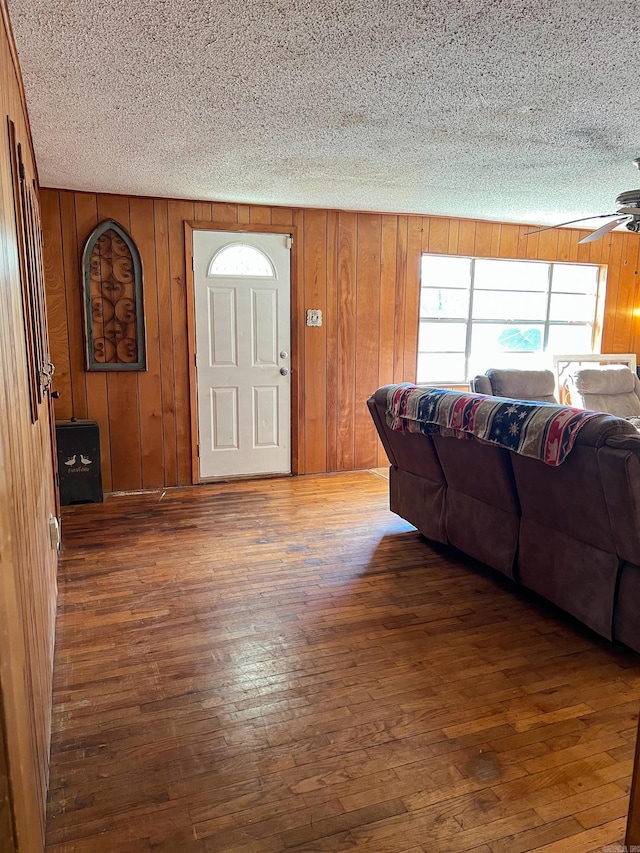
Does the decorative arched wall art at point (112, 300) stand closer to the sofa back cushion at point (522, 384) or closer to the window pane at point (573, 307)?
the sofa back cushion at point (522, 384)

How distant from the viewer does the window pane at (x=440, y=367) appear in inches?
223

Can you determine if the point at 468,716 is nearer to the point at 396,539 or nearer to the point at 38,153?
the point at 396,539

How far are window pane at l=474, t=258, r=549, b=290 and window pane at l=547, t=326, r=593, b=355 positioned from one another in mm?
489

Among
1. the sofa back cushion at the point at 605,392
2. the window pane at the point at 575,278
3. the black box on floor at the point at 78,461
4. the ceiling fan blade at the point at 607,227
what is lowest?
the black box on floor at the point at 78,461

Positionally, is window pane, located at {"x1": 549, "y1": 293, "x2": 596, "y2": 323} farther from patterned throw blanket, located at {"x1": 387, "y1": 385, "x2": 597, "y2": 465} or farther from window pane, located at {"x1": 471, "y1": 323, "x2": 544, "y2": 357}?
patterned throw blanket, located at {"x1": 387, "y1": 385, "x2": 597, "y2": 465}

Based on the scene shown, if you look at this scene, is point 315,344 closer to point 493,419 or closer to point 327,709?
point 493,419

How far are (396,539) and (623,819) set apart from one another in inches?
85.2

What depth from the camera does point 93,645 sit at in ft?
7.89

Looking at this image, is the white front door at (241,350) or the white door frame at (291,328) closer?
the white door frame at (291,328)

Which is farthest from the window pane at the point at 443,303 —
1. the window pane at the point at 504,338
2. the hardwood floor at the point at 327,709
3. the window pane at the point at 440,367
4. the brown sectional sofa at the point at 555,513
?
the hardwood floor at the point at 327,709

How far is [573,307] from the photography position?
241 inches

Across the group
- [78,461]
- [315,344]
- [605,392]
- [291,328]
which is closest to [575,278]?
[605,392]

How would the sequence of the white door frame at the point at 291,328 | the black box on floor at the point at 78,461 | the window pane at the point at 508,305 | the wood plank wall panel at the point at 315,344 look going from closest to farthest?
the black box on floor at the point at 78,461, the white door frame at the point at 291,328, the wood plank wall panel at the point at 315,344, the window pane at the point at 508,305

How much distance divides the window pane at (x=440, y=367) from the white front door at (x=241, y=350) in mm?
1400
